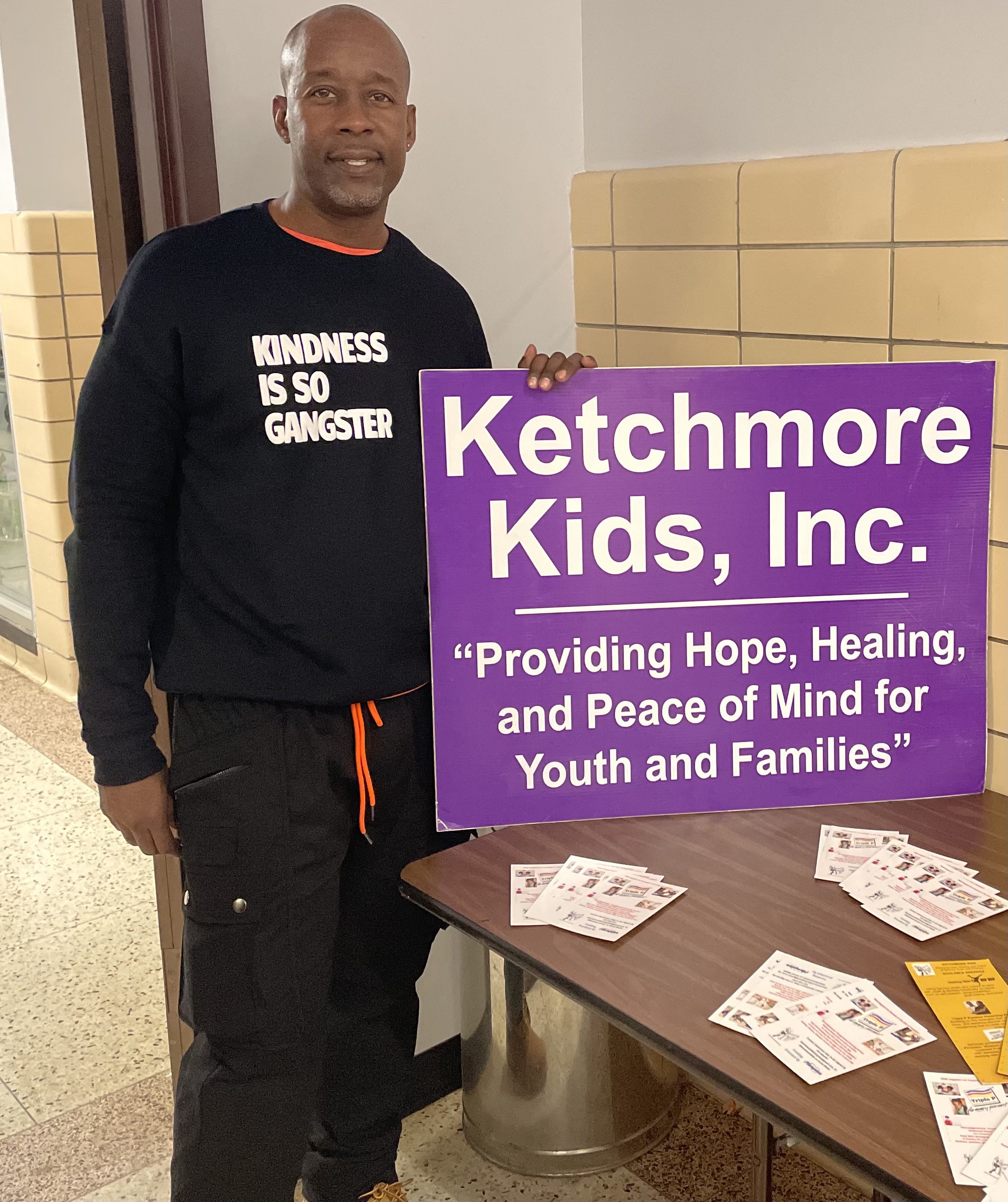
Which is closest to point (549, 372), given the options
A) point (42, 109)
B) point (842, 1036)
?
point (842, 1036)

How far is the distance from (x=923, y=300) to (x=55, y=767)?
11.1ft

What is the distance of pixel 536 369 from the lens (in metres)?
1.66

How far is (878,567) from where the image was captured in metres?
1.72

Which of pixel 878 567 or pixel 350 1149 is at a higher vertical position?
pixel 878 567

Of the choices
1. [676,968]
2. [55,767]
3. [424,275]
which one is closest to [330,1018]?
[676,968]

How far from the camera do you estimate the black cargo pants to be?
171 centimetres

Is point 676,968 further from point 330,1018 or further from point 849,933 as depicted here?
point 330,1018

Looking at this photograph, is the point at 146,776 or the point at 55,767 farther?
the point at 55,767

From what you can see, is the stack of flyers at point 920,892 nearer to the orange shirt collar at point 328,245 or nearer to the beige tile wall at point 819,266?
the beige tile wall at point 819,266

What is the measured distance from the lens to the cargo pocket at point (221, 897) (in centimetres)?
170

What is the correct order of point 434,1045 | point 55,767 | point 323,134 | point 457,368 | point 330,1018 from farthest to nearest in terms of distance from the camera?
1. point 55,767
2. point 434,1045
3. point 330,1018
4. point 457,368
5. point 323,134

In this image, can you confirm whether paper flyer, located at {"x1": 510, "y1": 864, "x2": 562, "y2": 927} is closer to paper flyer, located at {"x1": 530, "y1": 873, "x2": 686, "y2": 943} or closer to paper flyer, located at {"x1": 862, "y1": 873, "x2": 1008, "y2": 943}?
paper flyer, located at {"x1": 530, "y1": 873, "x2": 686, "y2": 943}

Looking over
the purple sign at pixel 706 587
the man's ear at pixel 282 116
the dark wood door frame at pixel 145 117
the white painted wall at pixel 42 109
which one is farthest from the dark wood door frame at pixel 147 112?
the white painted wall at pixel 42 109

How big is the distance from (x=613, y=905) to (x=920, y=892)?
38cm
